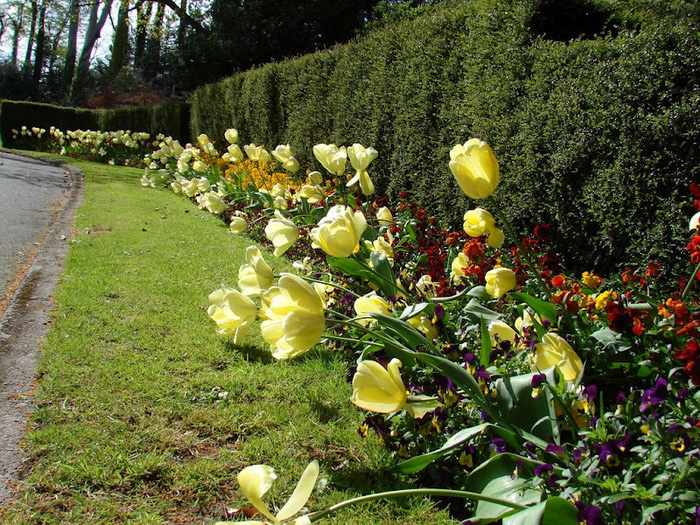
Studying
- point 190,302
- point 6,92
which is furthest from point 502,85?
point 6,92

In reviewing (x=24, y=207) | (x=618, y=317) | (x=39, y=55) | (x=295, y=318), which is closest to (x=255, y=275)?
(x=295, y=318)

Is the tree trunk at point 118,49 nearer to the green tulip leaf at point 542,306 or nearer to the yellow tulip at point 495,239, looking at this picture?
the yellow tulip at point 495,239

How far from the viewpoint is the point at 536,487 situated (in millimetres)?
1340

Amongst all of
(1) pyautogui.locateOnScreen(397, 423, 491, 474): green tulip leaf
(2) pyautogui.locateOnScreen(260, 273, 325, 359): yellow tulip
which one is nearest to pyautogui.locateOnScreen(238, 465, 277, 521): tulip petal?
(2) pyautogui.locateOnScreen(260, 273, 325, 359): yellow tulip

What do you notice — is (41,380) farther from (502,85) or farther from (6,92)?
(6,92)

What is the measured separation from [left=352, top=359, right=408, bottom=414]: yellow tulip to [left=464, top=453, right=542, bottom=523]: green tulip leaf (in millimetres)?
287

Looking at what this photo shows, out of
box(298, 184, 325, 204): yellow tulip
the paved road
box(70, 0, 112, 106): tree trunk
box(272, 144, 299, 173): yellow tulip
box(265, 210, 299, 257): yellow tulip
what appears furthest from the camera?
box(70, 0, 112, 106): tree trunk

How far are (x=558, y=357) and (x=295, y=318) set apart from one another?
0.78 metres

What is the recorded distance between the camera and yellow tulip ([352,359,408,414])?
140 centimetres

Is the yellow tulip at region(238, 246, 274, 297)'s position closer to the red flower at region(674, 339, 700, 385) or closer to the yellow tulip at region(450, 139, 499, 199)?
the yellow tulip at region(450, 139, 499, 199)

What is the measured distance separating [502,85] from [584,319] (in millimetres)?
2752

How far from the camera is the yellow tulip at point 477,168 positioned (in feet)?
5.34

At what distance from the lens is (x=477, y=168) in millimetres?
1638

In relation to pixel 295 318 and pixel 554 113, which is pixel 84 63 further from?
pixel 295 318
